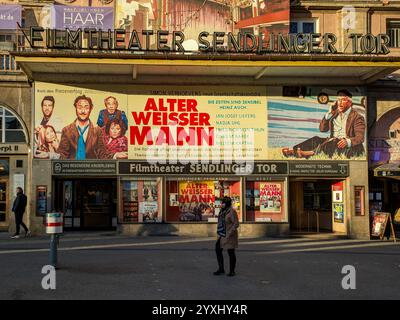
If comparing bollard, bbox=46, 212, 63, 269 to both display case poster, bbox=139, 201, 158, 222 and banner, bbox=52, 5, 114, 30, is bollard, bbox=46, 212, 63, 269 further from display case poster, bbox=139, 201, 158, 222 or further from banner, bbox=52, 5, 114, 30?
banner, bbox=52, 5, 114, 30

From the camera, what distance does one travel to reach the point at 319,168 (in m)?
20.7

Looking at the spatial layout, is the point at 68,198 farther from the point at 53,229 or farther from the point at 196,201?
the point at 53,229

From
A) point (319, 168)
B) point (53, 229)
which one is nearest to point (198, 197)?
point (319, 168)

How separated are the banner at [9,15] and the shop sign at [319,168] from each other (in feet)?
38.0

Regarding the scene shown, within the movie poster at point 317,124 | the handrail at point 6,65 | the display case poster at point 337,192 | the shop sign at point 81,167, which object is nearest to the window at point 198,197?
the movie poster at point 317,124

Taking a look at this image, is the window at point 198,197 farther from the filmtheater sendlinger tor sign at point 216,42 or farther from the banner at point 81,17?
the banner at point 81,17

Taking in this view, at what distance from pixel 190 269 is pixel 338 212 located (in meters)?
11.0

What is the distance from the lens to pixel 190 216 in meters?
20.5

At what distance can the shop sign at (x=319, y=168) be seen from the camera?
2061cm

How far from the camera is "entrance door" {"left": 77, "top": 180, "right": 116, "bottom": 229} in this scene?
22672 millimetres

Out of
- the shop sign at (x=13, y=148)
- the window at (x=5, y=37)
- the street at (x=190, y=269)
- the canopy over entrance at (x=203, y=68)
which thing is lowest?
the street at (x=190, y=269)

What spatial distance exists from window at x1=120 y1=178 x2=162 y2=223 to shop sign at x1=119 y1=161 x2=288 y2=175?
1.27ft

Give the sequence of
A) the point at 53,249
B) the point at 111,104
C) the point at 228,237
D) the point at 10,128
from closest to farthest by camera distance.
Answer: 1. the point at 228,237
2. the point at 53,249
3. the point at 111,104
4. the point at 10,128

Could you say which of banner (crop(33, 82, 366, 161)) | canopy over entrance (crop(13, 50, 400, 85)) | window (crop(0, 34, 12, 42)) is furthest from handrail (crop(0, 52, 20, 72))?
banner (crop(33, 82, 366, 161))
